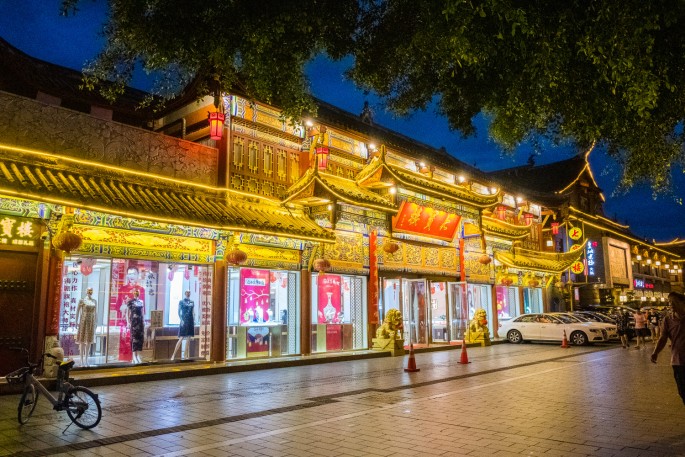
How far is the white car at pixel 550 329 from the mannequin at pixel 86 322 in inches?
718

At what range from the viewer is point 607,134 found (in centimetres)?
891


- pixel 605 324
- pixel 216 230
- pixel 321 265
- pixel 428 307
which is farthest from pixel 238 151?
pixel 605 324

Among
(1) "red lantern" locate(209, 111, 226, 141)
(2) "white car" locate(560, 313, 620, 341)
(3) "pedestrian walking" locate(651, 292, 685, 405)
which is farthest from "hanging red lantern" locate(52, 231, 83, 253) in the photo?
(2) "white car" locate(560, 313, 620, 341)

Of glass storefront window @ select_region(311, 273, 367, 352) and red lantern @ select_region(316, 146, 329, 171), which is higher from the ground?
red lantern @ select_region(316, 146, 329, 171)

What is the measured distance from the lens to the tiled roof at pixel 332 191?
50.0 feet

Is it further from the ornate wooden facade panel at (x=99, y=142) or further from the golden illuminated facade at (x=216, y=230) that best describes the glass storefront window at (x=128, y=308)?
the ornate wooden facade panel at (x=99, y=142)

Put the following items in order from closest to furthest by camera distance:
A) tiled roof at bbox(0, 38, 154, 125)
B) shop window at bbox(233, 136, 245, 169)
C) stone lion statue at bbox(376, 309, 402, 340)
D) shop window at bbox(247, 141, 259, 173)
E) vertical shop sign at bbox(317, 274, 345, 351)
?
tiled roof at bbox(0, 38, 154, 125) < shop window at bbox(233, 136, 245, 169) < shop window at bbox(247, 141, 259, 173) < vertical shop sign at bbox(317, 274, 345, 351) < stone lion statue at bbox(376, 309, 402, 340)

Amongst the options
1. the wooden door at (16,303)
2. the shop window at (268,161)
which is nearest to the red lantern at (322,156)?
the shop window at (268,161)

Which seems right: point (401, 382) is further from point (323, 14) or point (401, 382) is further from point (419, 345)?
point (419, 345)

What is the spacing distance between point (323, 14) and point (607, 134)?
16.8 feet

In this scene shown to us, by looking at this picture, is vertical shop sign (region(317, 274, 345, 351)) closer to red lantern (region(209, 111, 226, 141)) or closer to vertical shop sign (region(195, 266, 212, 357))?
vertical shop sign (region(195, 266, 212, 357))

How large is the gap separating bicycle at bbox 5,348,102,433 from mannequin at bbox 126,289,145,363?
5.61 metres

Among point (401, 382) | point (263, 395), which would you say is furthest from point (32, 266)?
point (401, 382)

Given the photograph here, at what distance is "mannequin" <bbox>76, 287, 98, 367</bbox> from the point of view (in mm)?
12711
